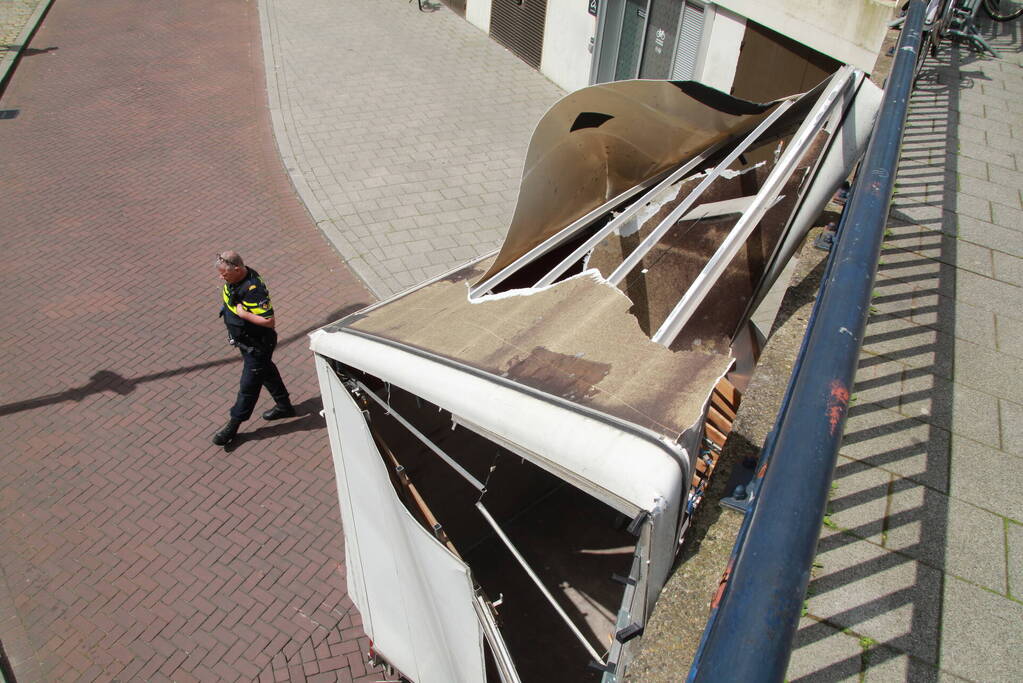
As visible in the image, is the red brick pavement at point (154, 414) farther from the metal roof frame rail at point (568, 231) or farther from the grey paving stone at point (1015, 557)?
the grey paving stone at point (1015, 557)

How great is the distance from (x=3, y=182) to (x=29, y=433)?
5469 mm

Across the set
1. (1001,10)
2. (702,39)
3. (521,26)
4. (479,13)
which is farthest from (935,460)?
(479,13)

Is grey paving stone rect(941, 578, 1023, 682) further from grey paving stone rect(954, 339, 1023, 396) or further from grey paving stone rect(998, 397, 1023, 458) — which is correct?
grey paving stone rect(954, 339, 1023, 396)

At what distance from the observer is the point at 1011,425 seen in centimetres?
383

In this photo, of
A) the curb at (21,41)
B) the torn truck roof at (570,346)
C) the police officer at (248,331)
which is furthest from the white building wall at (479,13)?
the torn truck roof at (570,346)

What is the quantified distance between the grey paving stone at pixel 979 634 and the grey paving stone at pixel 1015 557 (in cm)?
8

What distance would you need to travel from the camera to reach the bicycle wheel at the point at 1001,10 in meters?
8.67

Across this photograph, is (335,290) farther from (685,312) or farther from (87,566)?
(685,312)

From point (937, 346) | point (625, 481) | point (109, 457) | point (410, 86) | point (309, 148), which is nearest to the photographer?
point (625, 481)

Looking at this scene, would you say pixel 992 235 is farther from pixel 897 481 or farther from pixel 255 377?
pixel 255 377

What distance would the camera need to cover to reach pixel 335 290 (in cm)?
864

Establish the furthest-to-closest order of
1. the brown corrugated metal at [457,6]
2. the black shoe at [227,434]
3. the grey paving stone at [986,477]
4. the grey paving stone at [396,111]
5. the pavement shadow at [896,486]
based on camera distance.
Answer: the brown corrugated metal at [457,6] < the grey paving stone at [396,111] < the black shoe at [227,434] < the grey paving stone at [986,477] < the pavement shadow at [896,486]

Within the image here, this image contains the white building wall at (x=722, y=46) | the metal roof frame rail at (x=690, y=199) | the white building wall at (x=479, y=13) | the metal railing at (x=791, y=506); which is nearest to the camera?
the metal railing at (x=791, y=506)

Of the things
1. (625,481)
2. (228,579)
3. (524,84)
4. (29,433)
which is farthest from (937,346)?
(524,84)
